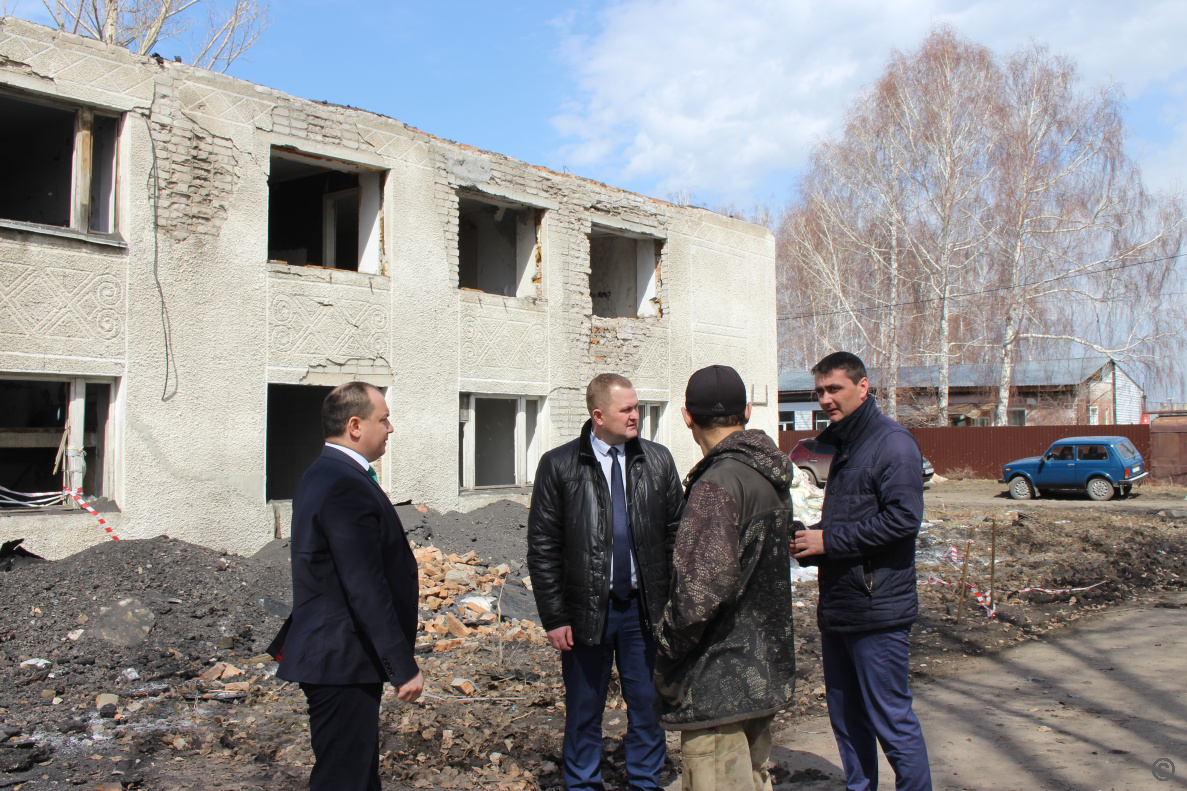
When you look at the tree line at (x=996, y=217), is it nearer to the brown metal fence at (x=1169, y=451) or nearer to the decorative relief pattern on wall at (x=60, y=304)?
the brown metal fence at (x=1169, y=451)

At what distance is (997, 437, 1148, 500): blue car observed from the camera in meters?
20.1

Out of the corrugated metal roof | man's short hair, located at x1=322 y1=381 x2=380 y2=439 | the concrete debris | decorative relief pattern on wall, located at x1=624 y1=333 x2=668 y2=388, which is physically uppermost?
the corrugated metal roof

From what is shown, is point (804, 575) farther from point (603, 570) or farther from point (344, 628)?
point (344, 628)

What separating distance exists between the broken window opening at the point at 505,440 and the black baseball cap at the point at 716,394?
373 inches

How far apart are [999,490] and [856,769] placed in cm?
2297

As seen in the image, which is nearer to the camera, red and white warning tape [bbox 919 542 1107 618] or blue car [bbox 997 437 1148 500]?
red and white warning tape [bbox 919 542 1107 618]

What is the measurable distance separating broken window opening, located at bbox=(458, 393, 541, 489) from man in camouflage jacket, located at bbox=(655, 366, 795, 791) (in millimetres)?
9604

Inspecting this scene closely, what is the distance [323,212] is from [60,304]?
436 cm

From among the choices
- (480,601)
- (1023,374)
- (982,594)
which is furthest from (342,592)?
(1023,374)

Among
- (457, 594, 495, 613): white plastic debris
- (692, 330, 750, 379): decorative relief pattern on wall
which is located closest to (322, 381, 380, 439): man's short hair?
(457, 594, 495, 613): white plastic debris

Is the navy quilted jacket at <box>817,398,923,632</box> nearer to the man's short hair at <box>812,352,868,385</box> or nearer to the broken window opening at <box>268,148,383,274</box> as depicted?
the man's short hair at <box>812,352,868,385</box>

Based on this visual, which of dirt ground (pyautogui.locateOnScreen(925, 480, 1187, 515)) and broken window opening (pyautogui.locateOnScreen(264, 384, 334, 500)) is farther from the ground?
broken window opening (pyautogui.locateOnScreen(264, 384, 334, 500))

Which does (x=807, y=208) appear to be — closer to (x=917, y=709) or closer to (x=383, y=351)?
(x=383, y=351)

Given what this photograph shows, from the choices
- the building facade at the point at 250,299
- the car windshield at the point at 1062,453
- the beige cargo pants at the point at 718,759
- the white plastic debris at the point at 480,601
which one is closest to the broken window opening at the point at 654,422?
the building facade at the point at 250,299
